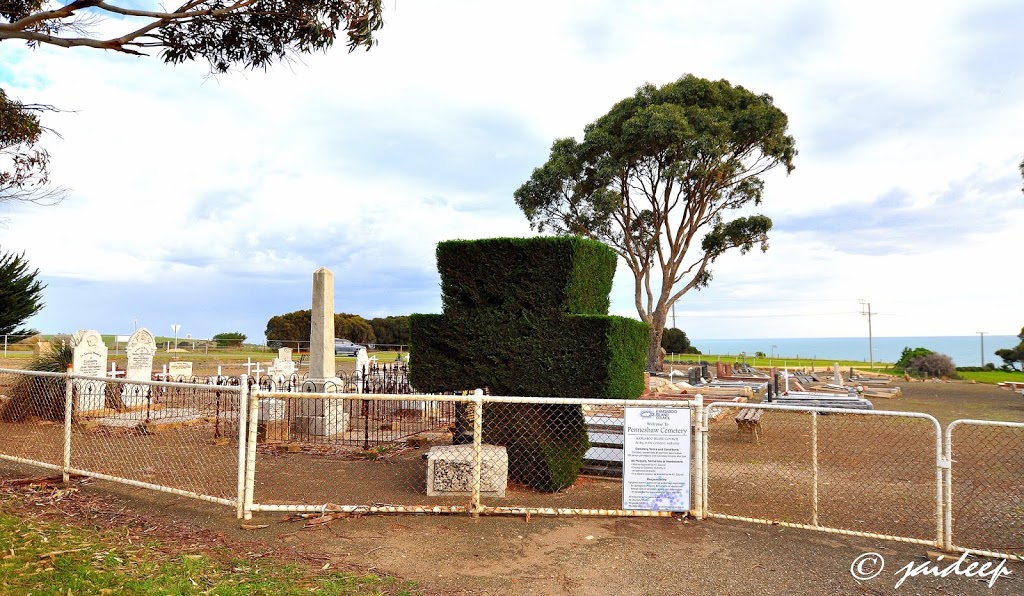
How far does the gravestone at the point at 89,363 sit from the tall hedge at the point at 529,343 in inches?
391

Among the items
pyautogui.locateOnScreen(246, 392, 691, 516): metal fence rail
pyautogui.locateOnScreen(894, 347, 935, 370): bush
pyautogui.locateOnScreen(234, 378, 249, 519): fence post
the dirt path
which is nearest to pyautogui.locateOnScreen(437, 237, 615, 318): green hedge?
pyautogui.locateOnScreen(246, 392, 691, 516): metal fence rail

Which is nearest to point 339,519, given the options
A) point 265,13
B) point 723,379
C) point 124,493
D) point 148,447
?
point 124,493

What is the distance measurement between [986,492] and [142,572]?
30.5 ft

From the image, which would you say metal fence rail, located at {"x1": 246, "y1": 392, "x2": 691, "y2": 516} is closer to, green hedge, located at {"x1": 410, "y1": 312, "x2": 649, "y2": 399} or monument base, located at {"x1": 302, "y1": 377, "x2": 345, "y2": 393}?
green hedge, located at {"x1": 410, "y1": 312, "x2": 649, "y2": 399}

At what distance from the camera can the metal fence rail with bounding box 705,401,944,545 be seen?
607 cm

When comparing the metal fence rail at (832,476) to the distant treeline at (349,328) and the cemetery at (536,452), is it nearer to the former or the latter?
the cemetery at (536,452)

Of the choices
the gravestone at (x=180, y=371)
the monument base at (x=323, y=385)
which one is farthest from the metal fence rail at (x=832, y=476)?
the gravestone at (x=180, y=371)

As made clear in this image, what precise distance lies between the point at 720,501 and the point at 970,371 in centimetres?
4168

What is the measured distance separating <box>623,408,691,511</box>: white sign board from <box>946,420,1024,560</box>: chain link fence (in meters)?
2.22

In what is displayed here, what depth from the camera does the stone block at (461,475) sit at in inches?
269

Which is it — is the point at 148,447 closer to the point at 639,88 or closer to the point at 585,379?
the point at 585,379

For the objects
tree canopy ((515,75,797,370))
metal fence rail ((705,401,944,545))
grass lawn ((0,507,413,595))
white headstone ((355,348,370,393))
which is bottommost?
metal fence rail ((705,401,944,545))

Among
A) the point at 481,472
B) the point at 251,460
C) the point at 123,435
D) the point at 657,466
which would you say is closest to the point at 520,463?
the point at 481,472

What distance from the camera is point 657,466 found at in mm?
6047
